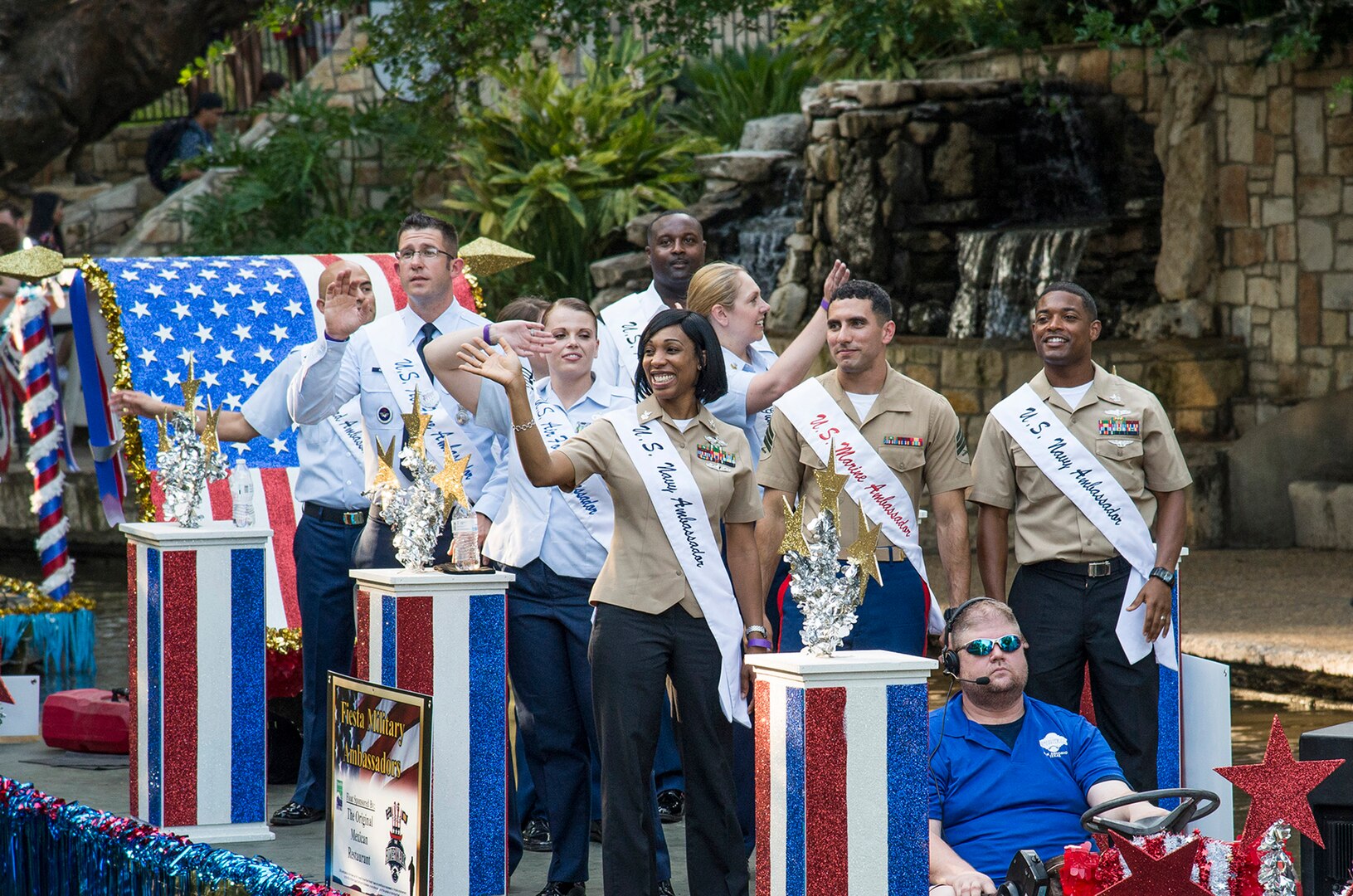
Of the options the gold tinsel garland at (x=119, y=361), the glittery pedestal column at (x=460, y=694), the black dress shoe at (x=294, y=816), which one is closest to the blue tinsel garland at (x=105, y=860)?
the glittery pedestal column at (x=460, y=694)

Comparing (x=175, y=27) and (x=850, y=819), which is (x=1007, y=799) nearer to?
(x=850, y=819)

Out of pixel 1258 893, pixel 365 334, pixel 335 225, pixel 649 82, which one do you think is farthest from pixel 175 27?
pixel 1258 893

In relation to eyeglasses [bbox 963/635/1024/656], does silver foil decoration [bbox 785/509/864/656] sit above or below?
above

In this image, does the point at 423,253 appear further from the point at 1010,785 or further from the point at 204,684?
the point at 1010,785

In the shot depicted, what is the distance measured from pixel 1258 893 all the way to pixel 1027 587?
2.16 m

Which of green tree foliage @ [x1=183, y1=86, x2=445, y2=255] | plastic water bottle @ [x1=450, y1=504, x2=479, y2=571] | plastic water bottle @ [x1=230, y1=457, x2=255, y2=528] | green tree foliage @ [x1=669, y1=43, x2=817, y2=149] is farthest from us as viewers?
green tree foliage @ [x1=669, y1=43, x2=817, y2=149]

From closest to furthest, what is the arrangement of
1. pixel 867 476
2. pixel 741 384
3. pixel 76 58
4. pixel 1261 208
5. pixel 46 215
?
pixel 867 476 → pixel 741 384 → pixel 76 58 → pixel 1261 208 → pixel 46 215

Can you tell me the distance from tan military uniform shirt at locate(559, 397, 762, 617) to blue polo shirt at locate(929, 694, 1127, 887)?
2.26ft

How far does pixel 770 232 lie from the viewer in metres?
14.5

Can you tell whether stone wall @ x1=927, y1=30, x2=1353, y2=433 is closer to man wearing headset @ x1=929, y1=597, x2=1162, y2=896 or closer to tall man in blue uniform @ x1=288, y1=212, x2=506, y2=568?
tall man in blue uniform @ x1=288, y1=212, x2=506, y2=568

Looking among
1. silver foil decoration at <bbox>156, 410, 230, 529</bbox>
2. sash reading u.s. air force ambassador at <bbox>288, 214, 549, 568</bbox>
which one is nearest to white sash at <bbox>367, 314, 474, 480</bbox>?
sash reading u.s. air force ambassador at <bbox>288, 214, 549, 568</bbox>

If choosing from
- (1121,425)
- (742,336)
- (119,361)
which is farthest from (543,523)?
(119,361)

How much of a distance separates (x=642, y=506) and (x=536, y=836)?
1595 millimetres

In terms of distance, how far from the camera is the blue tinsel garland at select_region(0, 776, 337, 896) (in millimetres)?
4582
